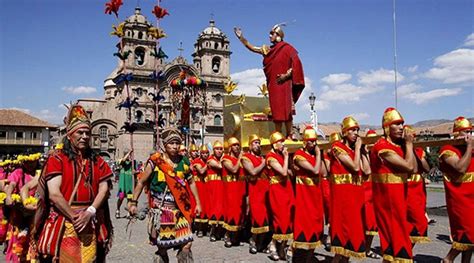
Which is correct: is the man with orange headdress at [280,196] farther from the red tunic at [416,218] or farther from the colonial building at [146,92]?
the colonial building at [146,92]

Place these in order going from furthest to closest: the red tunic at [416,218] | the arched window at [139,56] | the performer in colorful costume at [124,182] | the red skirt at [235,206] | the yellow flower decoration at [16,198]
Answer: the arched window at [139,56]
the performer in colorful costume at [124,182]
the red skirt at [235,206]
the red tunic at [416,218]
the yellow flower decoration at [16,198]

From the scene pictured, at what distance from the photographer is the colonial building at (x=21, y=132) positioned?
59.5m

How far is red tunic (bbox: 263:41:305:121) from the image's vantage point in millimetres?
8055

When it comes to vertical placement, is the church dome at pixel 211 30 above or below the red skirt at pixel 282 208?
above

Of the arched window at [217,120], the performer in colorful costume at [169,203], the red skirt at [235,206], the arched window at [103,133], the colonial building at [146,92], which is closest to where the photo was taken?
the performer in colorful costume at [169,203]

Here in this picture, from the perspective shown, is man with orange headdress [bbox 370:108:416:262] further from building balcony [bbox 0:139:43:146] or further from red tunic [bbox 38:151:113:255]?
building balcony [bbox 0:139:43:146]

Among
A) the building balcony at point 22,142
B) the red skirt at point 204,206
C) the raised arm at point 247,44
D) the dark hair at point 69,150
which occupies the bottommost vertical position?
the red skirt at point 204,206

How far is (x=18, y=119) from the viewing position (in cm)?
6125

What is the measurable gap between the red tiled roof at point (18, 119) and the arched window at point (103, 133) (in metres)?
7.61

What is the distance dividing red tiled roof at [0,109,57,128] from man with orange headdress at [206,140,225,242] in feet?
192

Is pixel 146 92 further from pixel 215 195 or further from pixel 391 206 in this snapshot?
pixel 391 206

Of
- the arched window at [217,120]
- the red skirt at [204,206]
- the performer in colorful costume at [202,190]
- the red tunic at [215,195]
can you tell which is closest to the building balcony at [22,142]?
the arched window at [217,120]

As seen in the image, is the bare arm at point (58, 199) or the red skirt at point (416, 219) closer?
the bare arm at point (58, 199)

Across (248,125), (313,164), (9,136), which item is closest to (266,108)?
(248,125)
